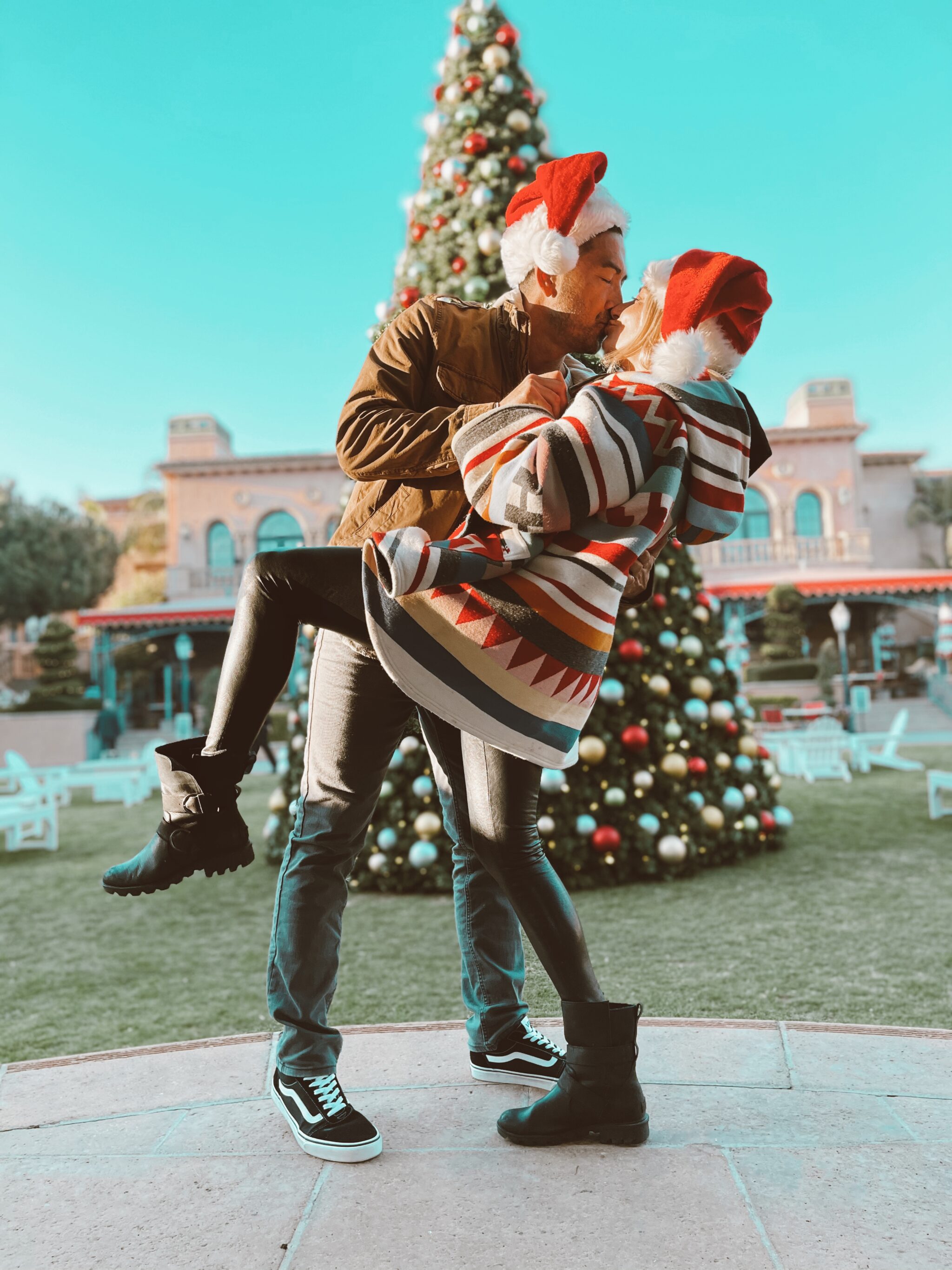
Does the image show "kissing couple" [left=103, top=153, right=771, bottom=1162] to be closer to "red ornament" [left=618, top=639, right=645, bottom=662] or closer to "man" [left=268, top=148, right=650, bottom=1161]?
"man" [left=268, top=148, right=650, bottom=1161]

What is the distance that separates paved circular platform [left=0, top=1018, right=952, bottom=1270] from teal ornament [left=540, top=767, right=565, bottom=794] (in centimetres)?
215

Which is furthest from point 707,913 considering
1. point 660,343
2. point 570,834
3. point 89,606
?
point 89,606

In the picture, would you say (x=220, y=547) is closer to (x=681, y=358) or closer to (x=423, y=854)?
(x=423, y=854)

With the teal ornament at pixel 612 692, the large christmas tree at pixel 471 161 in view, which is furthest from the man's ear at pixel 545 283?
the large christmas tree at pixel 471 161

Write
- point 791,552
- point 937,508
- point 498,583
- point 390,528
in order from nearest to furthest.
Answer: point 498,583 → point 390,528 → point 791,552 → point 937,508

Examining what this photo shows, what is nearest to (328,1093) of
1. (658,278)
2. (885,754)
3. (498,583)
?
(498,583)

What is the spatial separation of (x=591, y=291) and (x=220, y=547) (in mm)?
28614

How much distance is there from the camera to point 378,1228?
1333mm

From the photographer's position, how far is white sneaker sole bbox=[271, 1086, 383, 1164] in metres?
1.55

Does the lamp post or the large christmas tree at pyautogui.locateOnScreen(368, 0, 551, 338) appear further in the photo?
the lamp post

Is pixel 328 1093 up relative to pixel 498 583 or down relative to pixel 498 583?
down

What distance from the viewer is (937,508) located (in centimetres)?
2989

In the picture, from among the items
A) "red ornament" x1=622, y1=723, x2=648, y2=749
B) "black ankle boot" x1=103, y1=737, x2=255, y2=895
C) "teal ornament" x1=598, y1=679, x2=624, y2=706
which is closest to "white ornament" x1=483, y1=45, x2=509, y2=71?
"teal ornament" x1=598, y1=679, x2=624, y2=706

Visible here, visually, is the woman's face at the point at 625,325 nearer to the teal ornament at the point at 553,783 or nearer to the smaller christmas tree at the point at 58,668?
the teal ornament at the point at 553,783
